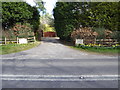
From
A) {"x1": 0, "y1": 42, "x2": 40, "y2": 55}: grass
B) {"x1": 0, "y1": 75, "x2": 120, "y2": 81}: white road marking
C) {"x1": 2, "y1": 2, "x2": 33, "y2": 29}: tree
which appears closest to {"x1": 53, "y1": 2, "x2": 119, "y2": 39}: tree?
{"x1": 2, "y1": 2, "x2": 33, "y2": 29}: tree

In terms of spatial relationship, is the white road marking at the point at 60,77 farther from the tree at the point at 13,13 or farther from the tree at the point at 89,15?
the tree at the point at 13,13

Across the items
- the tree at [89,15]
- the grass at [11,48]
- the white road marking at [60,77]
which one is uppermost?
the tree at [89,15]

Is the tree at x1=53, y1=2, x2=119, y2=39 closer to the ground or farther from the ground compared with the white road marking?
farther from the ground

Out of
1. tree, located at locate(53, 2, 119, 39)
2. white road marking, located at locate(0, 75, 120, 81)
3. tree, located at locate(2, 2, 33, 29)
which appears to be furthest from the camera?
tree, located at locate(2, 2, 33, 29)

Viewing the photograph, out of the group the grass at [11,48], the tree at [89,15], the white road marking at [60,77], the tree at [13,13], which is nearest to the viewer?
the white road marking at [60,77]

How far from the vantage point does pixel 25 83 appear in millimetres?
3727

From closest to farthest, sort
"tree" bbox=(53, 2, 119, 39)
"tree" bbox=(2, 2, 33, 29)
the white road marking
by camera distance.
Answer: the white road marking
"tree" bbox=(53, 2, 119, 39)
"tree" bbox=(2, 2, 33, 29)

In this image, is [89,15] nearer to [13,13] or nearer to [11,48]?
[11,48]

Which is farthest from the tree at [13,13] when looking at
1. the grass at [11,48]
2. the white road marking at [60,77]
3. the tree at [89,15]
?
the white road marking at [60,77]

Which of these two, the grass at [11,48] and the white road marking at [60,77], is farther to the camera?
the grass at [11,48]

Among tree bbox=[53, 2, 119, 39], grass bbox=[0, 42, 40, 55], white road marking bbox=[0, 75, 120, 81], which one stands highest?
tree bbox=[53, 2, 119, 39]

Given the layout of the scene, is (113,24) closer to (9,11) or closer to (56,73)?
(56,73)

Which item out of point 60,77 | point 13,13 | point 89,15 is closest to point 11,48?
point 13,13

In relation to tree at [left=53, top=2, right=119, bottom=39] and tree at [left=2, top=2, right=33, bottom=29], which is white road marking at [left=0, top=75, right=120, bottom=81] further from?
tree at [left=2, top=2, right=33, bottom=29]
